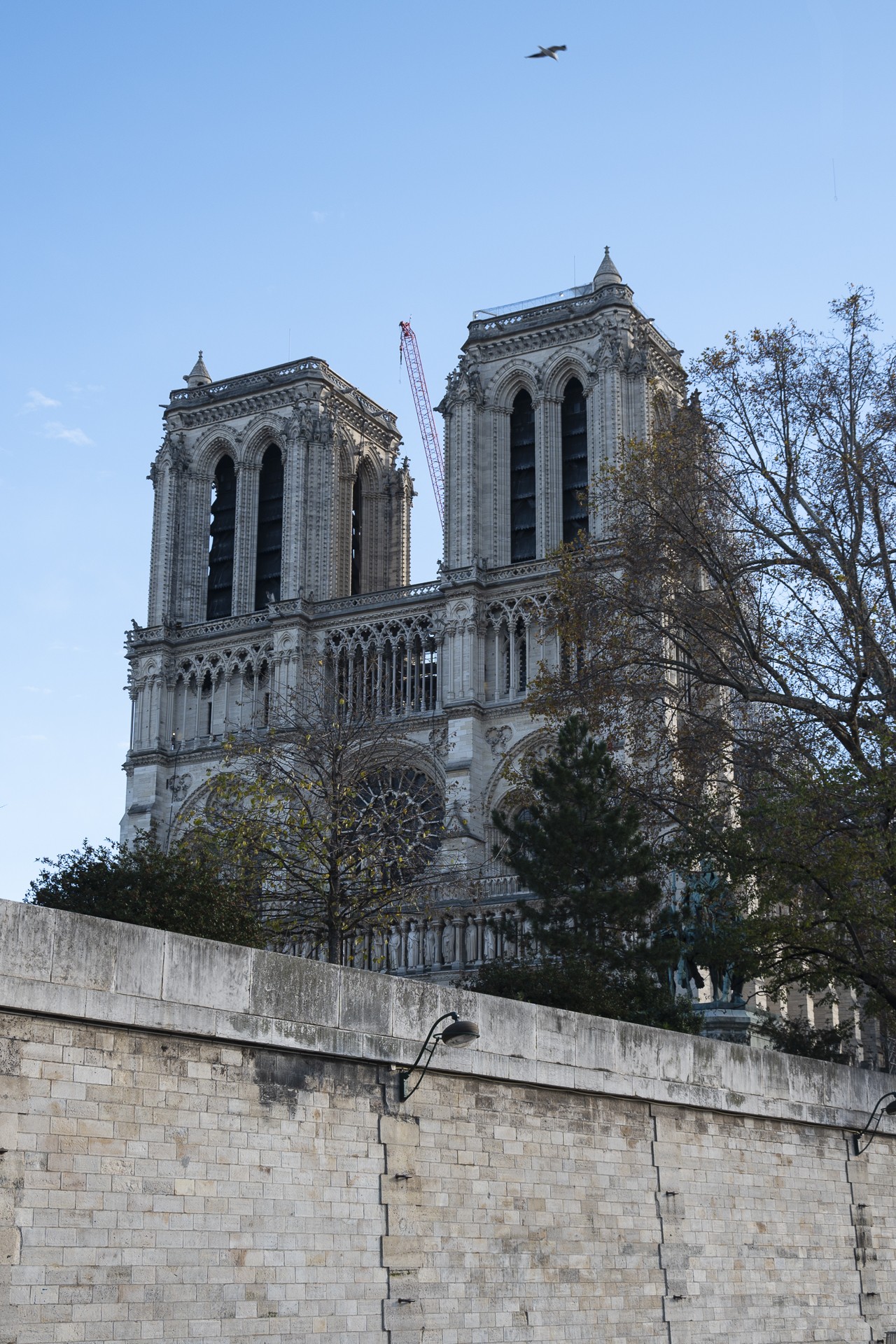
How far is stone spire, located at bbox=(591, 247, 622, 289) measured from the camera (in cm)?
5406

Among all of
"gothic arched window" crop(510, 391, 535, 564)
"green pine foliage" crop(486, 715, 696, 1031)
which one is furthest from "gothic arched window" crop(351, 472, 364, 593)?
"green pine foliage" crop(486, 715, 696, 1031)

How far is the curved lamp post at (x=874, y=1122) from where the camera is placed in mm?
19188

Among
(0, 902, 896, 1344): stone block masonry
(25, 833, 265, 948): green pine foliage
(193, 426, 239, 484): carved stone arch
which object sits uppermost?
(193, 426, 239, 484): carved stone arch

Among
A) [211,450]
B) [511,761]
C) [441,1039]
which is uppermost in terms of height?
[211,450]

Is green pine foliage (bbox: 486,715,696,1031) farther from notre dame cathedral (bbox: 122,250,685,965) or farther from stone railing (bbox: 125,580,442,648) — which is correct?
stone railing (bbox: 125,580,442,648)

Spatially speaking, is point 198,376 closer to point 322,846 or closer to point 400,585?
point 400,585

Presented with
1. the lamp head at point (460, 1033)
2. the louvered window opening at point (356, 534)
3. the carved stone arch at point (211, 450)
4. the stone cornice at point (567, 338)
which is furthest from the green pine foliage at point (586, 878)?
the carved stone arch at point (211, 450)

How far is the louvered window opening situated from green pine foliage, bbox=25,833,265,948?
126ft

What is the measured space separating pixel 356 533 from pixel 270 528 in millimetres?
4223

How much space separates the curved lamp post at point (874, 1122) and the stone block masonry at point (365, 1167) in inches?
41.2

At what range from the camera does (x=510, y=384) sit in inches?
2141

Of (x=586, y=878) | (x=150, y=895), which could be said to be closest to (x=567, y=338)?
(x=586, y=878)

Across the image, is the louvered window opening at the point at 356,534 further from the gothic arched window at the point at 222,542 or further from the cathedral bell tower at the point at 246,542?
the gothic arched window at the point at 222,542

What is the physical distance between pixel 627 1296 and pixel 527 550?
3877 cm
